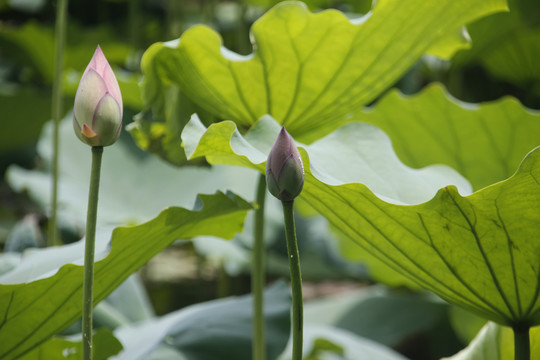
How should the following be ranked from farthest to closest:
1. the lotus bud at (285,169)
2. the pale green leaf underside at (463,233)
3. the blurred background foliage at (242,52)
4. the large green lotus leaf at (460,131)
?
the blurred background foliage at (242,52) → the large green lotus leaf at (460,131) → the pale green leaf underside at (463,233) → the lotus bud at (285,169)

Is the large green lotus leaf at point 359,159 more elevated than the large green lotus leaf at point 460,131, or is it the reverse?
the large green lotus leaf at point 460,131

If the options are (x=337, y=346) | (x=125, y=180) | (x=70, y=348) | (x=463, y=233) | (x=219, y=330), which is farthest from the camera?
(x=125, y=180)

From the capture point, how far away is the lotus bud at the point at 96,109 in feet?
1.60

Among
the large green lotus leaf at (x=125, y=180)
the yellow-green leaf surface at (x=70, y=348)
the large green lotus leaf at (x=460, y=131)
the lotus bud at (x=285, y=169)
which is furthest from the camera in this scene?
the large green lotus leaf at (x=125, y=180)

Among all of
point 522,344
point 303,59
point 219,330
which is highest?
point 303,59

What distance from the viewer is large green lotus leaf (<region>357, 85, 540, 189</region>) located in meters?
1.12

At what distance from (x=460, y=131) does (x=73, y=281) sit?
2.51ft

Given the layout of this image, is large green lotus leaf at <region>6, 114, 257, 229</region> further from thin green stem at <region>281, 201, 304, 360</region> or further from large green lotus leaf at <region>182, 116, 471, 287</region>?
thin green stem at <region>281, 201, 304, 360</region>

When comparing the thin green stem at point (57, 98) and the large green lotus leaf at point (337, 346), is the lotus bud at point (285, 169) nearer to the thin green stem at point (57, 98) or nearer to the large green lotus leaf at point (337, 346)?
the thin green stem at point (57, 98)

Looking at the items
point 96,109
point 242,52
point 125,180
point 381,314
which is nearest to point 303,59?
point 96,109

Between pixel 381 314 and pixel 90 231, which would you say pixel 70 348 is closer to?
pixel 90 231

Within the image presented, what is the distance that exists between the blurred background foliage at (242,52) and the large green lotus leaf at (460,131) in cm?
40

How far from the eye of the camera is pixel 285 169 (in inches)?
18.1

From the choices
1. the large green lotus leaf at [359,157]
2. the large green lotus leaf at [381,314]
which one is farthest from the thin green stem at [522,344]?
the large green lotus leaf at [381,314]
